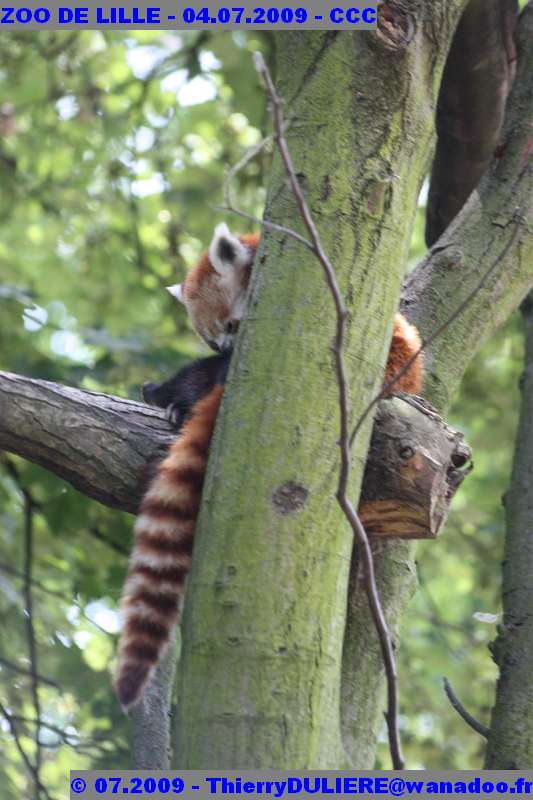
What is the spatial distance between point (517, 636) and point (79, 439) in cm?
115

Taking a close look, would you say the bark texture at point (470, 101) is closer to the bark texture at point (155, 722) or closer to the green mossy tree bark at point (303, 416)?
the green mossy tree bark at point (303, 416)

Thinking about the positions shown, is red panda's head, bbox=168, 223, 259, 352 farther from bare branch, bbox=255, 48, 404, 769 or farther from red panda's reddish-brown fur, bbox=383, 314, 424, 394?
bare branch, bbox=255, 48, 404, 769

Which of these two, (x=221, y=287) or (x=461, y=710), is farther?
(x=221, y=287)

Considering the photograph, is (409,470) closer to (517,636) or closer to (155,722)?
(517,636)

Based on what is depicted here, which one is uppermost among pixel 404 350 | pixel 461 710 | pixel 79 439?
pixel 404 350

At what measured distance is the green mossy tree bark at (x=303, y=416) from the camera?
5.47ft

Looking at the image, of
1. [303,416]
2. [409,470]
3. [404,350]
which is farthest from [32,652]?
[303,416]

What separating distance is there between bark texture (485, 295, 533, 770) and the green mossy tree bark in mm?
384

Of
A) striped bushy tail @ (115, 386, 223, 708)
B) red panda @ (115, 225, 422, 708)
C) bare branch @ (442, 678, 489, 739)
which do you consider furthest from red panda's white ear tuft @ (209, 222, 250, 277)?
bare branch @ (442, 678, 489, 739)

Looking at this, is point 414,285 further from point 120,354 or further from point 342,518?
point 120,354

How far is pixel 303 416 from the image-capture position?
1.80 m

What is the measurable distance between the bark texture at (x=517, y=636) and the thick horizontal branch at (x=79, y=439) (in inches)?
37.8

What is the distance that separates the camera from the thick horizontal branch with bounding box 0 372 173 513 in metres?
2.25

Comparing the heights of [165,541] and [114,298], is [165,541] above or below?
below
